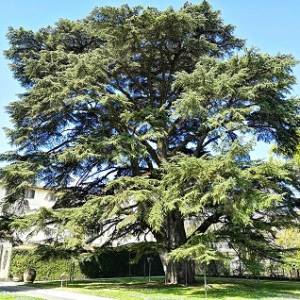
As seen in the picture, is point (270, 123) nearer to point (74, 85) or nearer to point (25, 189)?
point (74, 85)

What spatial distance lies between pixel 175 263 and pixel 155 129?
291 inches

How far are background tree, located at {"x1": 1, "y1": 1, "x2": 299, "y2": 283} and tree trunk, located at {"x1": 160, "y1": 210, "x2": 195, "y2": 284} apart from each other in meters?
0.06

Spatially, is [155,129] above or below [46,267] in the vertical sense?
above

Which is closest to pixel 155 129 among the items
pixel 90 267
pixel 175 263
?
pixel 175 263

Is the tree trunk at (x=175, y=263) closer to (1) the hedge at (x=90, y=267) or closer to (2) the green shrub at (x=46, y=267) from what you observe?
(1) the hedge at (x=90, y=267)

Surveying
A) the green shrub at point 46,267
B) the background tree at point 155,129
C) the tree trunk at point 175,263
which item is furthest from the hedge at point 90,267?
the background tree at point 155,129

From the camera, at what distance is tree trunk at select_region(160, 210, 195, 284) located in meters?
21.8

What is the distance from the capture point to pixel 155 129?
67.8 feet

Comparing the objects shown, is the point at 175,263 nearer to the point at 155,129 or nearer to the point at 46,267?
the point at 155,129

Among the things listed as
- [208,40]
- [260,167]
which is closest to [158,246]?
[260,167]

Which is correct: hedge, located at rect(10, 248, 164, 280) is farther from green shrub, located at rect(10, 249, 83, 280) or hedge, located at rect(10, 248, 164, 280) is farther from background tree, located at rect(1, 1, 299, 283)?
background tree, located at rect(1, 1, 299, 283)

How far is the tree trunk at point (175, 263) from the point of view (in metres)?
21.8

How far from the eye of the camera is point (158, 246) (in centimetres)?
2112

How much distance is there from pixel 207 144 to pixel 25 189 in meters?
10.2
